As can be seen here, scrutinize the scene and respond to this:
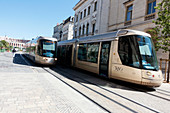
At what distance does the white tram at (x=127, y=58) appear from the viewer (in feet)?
19.1

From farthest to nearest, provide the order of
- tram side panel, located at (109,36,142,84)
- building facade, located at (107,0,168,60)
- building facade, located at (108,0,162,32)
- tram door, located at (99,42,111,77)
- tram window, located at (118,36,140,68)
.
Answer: building facade, located at (108,0,162,32), building facade, located at (107,0,168,60), tram door, located at (99,42,111,77), tram window, located at (118,36,140,68), tram side panel, located at (109,36,142,84)

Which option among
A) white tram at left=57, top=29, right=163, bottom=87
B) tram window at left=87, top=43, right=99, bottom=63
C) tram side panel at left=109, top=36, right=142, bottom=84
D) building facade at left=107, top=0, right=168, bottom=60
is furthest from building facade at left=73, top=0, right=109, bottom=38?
tram side panel at left=109, top=36, right=142, bottom=84

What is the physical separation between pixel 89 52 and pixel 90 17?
16.9 m

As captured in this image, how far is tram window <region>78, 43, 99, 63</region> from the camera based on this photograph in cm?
862

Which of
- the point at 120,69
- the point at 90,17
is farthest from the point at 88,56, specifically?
the point at 90,17

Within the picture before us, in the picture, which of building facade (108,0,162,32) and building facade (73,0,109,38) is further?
building facade (73,0,109,38)

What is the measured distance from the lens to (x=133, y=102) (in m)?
4.26

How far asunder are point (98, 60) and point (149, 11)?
9.42 metres

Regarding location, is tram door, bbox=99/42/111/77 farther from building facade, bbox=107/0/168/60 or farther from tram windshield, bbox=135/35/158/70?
building facade, bbox=107/0/168/60

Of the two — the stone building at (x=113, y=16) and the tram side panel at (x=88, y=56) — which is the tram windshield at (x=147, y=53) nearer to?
the tram side panel at (x=88, y=56)

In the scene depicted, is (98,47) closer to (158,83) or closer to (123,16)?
(158,83)

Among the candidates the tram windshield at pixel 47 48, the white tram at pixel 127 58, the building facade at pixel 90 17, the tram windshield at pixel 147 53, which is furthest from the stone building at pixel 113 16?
the tram windshield at pixel 47 48

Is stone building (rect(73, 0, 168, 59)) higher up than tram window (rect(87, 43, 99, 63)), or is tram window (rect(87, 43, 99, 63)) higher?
stone building (rect(73, 0, 168, 59))

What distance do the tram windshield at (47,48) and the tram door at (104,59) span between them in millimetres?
5496
